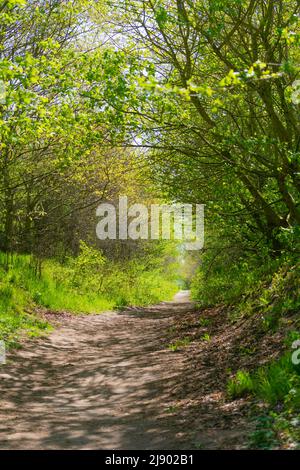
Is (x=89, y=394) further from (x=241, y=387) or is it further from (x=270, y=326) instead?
(x=270, y=326)

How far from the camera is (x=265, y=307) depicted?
9430mm

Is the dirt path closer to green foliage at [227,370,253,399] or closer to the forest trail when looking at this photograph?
the forest trail

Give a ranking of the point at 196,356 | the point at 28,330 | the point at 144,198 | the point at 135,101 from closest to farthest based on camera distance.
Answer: the point at 135,101
the point at 196,356
the point at 28,330
the point at 144,198

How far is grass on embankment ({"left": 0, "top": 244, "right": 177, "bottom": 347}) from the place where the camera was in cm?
1227

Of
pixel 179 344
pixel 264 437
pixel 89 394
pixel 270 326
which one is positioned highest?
pixel 270 326

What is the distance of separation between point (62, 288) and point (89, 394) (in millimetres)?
10313

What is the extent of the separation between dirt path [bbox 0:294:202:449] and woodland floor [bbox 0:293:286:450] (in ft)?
0.04

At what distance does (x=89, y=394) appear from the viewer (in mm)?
7527

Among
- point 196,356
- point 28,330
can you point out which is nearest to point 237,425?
point 196,356

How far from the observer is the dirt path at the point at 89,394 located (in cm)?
535

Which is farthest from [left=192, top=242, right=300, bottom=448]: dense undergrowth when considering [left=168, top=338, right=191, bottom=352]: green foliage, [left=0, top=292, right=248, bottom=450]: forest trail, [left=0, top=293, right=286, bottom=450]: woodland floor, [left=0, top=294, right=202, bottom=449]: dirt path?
[left=168, top=338, right=191, bottom=352]: green foliage

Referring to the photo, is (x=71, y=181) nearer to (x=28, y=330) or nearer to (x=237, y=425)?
(x=28, y=330)

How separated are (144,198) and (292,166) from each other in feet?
52.1

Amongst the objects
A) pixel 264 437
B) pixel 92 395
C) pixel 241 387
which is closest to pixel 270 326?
pixel 241 387
